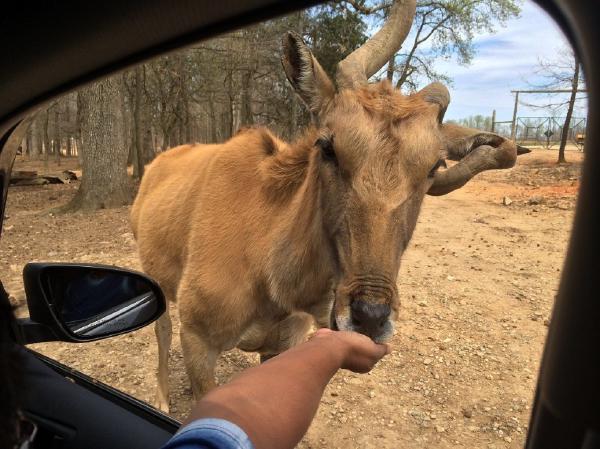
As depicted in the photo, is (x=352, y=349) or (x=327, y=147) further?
(x=327, y=147)

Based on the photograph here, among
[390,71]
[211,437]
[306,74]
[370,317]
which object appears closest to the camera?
[211,437]

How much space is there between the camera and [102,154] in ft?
39.3

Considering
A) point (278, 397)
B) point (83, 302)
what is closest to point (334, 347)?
point (278, 397)

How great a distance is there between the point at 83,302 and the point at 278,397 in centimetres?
115

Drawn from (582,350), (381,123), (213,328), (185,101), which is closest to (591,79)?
(582,350)

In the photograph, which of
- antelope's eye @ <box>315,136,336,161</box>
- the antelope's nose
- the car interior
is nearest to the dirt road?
the antelope's nose

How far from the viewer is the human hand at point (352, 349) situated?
52.7 inches

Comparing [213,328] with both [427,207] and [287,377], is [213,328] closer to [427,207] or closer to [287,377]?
[287,377]

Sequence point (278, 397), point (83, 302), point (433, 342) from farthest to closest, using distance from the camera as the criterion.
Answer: point (433, 342) < point (83, 302) < point (278, 397)

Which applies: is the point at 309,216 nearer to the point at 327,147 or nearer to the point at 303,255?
the point at 303,255

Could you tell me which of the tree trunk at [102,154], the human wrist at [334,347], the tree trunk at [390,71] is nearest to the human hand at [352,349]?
the human wrist at [334,347]

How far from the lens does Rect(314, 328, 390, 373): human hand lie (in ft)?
4.39

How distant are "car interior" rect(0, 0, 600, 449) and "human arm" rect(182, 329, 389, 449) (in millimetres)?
455

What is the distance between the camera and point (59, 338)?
163 centimetres
